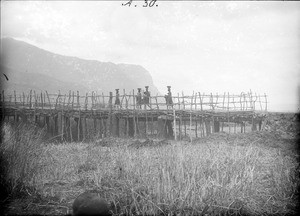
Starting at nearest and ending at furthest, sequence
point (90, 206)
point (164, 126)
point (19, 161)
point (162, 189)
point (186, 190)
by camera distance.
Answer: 1. point (90, 206)
2. point (186, 190)
3. point (162, 189)
4. point (19, 161)
5. point (164, 126)

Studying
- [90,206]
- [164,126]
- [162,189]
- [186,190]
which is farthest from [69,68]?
[90,206]

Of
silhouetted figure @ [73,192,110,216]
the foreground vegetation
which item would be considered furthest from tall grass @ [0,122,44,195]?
silhouetted figure @ [73,192,110,216]

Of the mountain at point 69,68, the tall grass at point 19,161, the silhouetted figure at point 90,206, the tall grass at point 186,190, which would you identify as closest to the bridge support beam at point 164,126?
the tall grass at point 186,190

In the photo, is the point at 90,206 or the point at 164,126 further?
the point at 164,126

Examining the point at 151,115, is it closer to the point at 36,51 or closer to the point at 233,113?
the point at 233,113

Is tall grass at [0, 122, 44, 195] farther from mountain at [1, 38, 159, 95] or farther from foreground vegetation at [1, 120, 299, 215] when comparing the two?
mountain at [1, 38, 159, 95]

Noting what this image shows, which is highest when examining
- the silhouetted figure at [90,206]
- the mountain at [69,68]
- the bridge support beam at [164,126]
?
the mountain at [69,68]

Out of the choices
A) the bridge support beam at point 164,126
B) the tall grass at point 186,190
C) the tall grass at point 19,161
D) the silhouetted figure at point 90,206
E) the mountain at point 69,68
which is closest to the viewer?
the silhouetted figure at point 90,206

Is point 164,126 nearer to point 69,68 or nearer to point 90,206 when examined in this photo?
point 90,206

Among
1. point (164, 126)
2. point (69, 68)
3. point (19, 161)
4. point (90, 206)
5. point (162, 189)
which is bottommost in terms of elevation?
point (164, 126)

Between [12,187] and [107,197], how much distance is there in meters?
1.68

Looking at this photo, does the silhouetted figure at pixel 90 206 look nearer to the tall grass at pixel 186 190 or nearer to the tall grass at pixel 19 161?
the tall grass at pixel 186 190

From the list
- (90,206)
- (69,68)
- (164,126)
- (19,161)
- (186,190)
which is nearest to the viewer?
(90,206)

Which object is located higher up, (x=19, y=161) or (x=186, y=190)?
(x=19, y=161)
